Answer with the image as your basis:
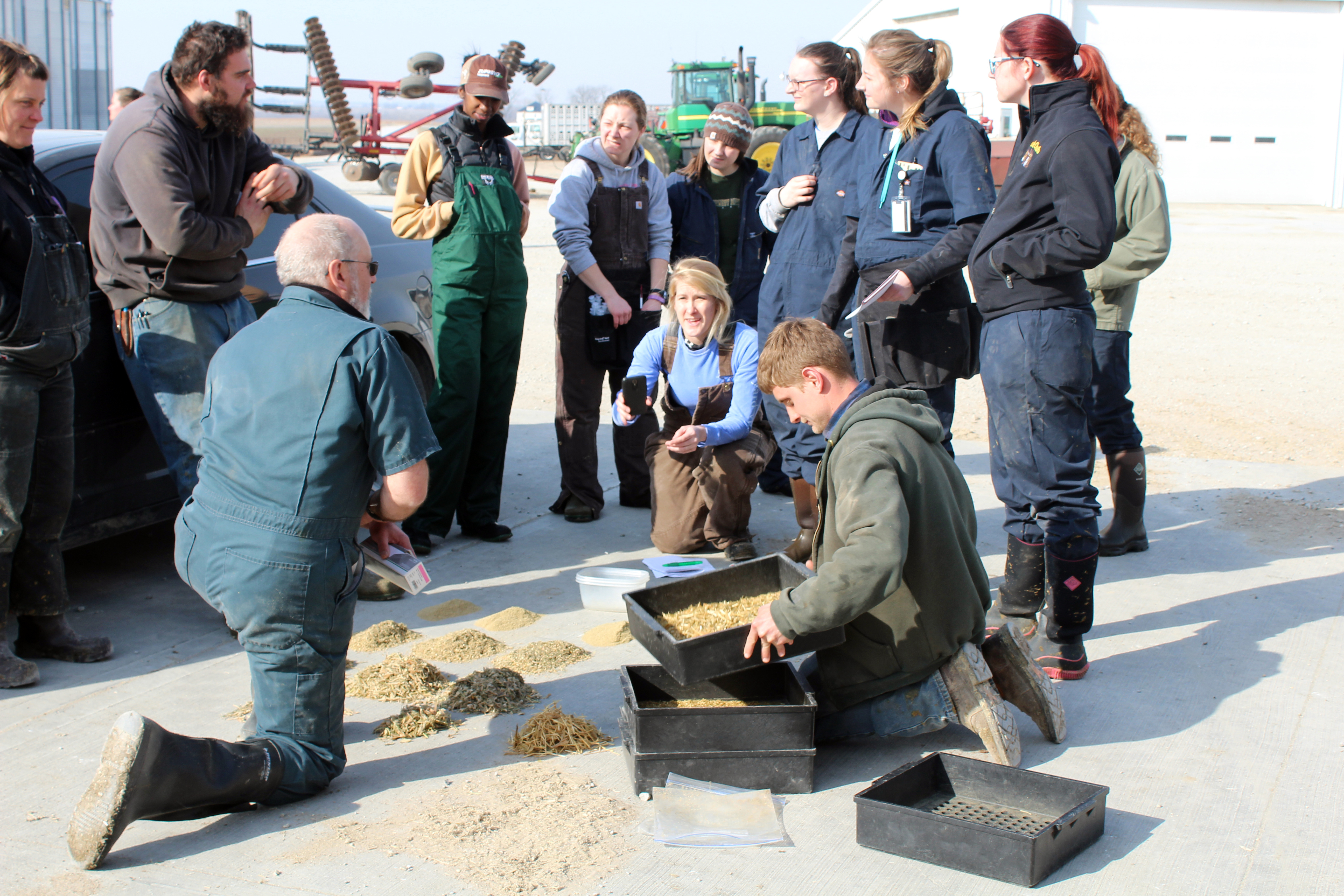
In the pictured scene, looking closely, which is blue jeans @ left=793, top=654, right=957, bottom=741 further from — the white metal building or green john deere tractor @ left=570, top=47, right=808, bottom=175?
the white metal building

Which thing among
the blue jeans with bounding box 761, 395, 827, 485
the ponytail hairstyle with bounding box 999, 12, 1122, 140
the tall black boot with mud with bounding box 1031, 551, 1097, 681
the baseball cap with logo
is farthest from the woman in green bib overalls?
the tall black boot with mud with bounding box 1031, 551, 1097, 681

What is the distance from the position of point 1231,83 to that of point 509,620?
33.0m

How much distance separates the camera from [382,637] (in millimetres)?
4145

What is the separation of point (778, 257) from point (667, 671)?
2532mm

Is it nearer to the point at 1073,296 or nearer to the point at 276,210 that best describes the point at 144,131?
the point at 276,210

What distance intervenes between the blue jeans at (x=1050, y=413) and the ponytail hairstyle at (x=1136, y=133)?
1.89m

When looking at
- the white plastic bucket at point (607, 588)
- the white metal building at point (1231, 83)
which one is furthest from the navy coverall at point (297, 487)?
the white metal building at point (1231, 83)

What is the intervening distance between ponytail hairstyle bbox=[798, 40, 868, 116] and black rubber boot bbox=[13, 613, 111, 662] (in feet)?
12.1

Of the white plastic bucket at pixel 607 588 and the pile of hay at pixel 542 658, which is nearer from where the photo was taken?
the pile of hay at pixel 542 658

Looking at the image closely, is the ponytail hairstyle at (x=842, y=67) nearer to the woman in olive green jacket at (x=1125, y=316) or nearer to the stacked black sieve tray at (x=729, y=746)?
the woman in olive green jacket at (x=1125, y=316)

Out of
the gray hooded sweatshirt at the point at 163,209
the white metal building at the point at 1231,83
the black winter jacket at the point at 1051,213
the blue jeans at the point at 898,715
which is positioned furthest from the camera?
the white metal building at the point at 1231,83

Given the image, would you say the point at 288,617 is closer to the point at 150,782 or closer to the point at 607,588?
the point at 150,782

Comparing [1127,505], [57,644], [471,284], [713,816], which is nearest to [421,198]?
[471,284]

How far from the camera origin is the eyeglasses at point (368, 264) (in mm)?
3031
